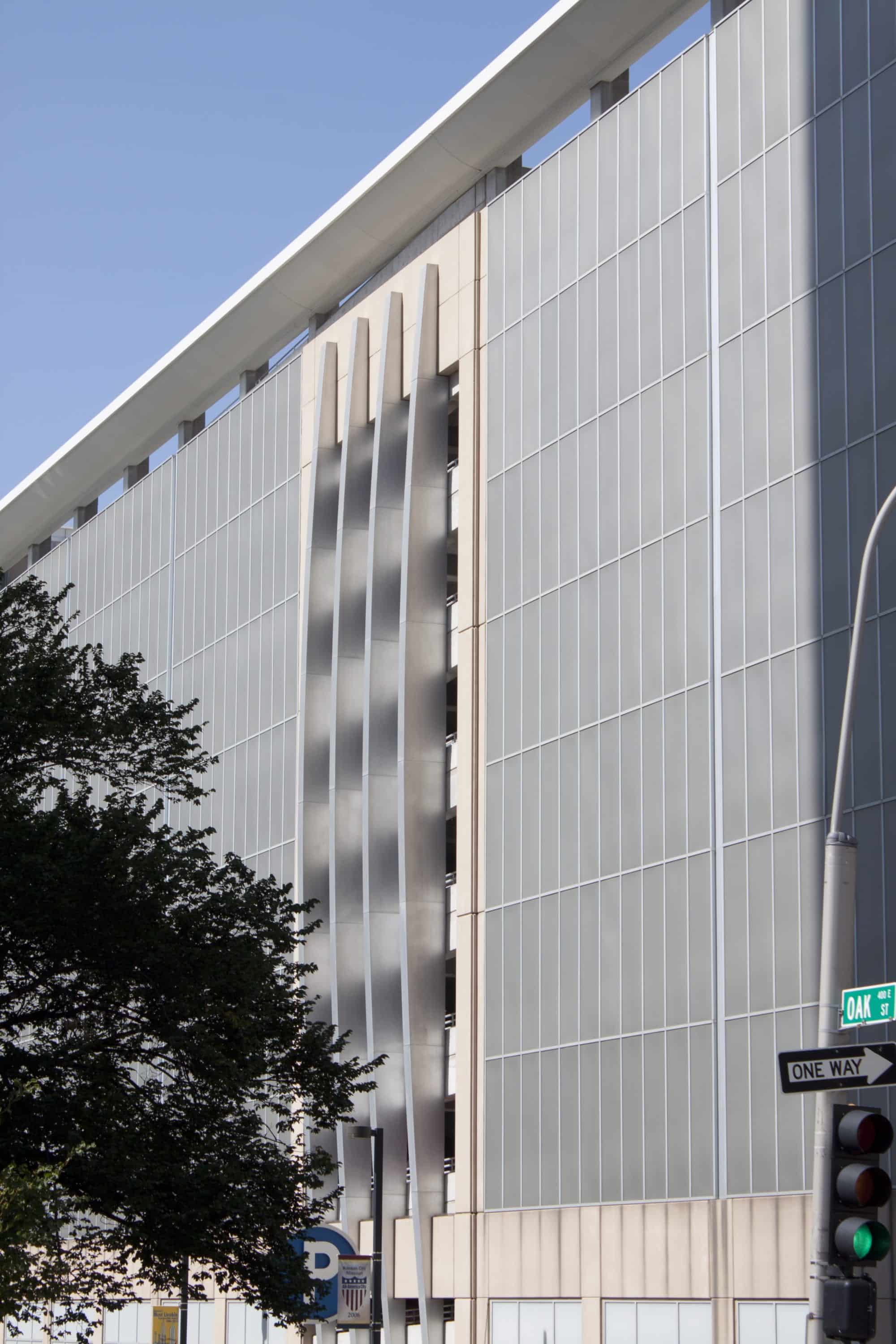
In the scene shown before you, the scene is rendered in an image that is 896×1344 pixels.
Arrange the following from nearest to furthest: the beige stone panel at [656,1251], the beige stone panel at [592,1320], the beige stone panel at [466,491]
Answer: the beige stone panel at [656,1251], the beige stone panel at [592,1320], the beige stone panel at [466,491]

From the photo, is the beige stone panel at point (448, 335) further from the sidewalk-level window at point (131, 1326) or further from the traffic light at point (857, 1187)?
the traffic light at point (857, 1187)

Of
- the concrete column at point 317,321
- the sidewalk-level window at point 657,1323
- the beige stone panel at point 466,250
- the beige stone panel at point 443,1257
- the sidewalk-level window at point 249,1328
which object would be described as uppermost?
the concrete column at point 317,321

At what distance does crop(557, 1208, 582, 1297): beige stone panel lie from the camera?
107ft

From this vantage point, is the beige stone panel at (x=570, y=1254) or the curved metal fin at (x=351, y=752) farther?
the curved metal fin at (x=351, y=752)

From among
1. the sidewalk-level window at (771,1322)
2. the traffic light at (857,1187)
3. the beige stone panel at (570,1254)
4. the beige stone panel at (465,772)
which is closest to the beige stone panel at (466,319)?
the beige stone panel at (465,772)

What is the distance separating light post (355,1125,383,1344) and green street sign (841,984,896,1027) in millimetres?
12004

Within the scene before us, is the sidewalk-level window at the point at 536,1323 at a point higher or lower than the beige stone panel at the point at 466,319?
lower

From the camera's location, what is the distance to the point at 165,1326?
30.8 metres

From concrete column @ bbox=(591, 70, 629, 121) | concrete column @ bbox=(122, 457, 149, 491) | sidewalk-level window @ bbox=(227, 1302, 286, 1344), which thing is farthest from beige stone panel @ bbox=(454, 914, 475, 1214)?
concrete column @ bbox=(122, 457, 149, 491)

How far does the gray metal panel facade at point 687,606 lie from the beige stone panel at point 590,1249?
0.63 meters

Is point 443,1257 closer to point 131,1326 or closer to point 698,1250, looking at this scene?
point 698,1250

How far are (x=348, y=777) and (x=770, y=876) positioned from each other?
14.8m

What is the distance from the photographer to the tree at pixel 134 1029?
2297cm

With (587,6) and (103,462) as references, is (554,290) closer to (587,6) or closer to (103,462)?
(587,6)
